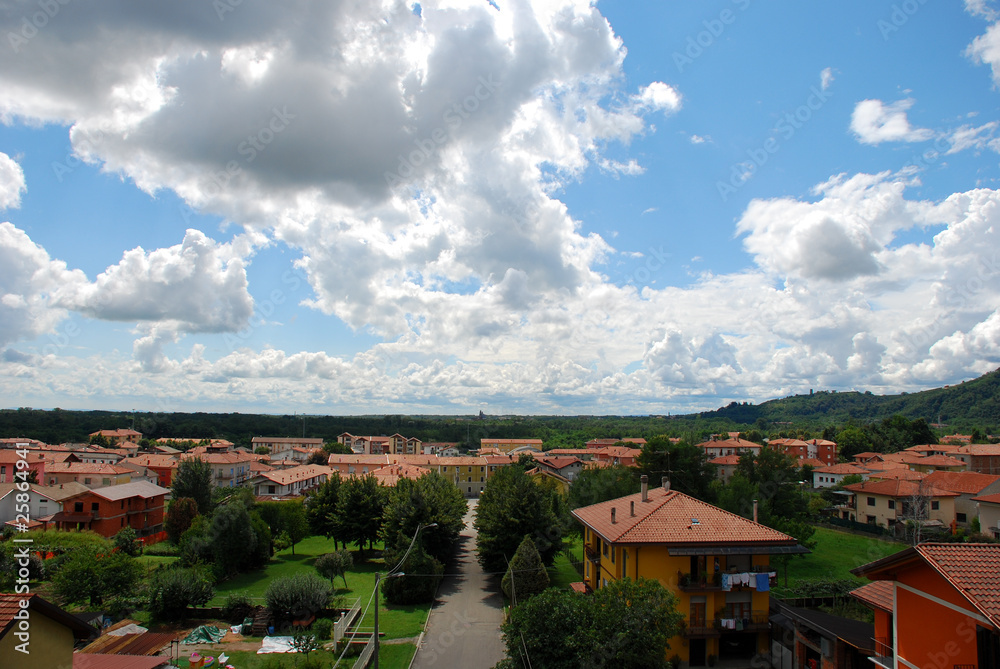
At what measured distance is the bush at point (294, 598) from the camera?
28734mm

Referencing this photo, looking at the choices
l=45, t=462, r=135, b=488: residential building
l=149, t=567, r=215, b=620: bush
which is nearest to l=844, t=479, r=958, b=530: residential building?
l=149, t=567, r=215, b=620: bush

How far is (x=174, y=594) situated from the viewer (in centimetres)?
2939

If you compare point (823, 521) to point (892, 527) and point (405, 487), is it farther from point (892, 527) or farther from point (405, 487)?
point (405, 487)

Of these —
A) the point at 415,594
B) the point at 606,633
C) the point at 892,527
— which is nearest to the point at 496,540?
the point at 415,594

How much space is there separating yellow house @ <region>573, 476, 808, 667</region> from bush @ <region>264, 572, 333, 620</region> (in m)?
16.0

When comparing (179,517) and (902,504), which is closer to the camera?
(179,517)

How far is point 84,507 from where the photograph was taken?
48.2m

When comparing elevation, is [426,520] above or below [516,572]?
above

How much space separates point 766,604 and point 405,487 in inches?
1066

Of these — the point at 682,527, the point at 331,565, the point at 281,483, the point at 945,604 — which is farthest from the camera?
the point at 281,483

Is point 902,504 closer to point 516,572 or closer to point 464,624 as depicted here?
point 516,572

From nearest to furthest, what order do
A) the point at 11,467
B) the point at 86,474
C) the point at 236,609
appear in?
the point at 236,609
the point at 86,474
the point at 11,467

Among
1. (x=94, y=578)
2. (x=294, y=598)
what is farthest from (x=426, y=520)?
(x=94, y=578)

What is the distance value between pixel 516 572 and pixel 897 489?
43934 mm
